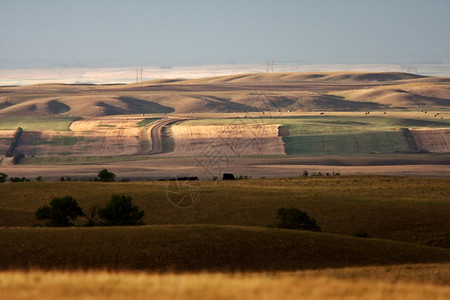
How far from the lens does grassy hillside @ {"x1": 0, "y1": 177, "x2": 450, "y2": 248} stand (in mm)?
49375

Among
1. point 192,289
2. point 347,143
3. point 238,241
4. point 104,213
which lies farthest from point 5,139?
point 192,289

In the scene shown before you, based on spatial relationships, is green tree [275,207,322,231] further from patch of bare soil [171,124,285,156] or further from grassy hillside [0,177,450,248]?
patch of bare soil [171,124,285,156]

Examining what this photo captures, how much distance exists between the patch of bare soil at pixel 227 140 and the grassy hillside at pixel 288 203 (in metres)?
81.6

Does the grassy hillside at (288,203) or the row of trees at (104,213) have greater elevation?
the row of trees at (104,213)

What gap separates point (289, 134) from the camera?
176875 mm

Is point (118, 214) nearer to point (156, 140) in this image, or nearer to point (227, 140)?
point (227, 140)

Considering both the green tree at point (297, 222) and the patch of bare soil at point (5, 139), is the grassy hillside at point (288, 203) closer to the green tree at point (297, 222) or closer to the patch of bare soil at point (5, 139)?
the green tree at point (297, 222)

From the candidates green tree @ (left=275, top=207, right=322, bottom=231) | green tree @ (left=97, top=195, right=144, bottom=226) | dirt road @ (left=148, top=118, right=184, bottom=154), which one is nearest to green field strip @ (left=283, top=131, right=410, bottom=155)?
dirt road @ (left=148, top=118, right=184, bottom=154)

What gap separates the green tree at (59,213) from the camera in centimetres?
4647

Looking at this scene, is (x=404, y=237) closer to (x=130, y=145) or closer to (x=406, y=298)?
(x=406, y=298)

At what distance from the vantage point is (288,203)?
2248 inches

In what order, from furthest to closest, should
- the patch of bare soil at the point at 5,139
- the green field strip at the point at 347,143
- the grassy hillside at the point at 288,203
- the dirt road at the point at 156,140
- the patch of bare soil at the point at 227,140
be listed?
1. the patch of bare soil at the point at 5,139
2. the dirt road at the point at 156,140
3. the green field strip at the point at 347,143
4. the patch of bare soil at the point at 227,140
5. the grassy hillside at the point at 288,203

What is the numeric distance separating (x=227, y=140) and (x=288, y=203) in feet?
375

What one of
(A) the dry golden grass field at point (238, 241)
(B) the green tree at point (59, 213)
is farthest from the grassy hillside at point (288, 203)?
(B) the green tree at point (59, 213)
